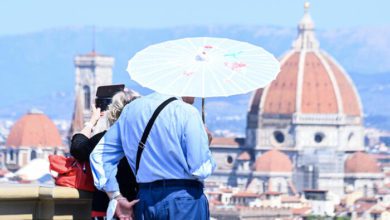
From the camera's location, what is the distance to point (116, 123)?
971 cm

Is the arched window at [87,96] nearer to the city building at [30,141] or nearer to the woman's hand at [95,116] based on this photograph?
the city building at [30,141]

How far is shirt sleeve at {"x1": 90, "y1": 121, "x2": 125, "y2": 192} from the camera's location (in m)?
9.62

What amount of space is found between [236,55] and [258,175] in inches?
4463

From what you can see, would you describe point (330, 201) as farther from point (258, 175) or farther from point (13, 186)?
point (13, 186)

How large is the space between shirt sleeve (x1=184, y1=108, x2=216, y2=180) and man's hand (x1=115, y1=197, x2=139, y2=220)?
33cm

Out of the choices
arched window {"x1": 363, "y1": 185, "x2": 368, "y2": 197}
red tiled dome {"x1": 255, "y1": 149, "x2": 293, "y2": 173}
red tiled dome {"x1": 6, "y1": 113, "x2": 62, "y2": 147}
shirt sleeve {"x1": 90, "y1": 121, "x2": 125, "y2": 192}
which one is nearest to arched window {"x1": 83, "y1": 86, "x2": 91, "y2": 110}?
red tiled dome {"x1": 6, "y1": 113, "x2": 62, "y2": 147}

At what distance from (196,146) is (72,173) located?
740 mm

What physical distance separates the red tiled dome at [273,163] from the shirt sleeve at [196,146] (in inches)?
4423

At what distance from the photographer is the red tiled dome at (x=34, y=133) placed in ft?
419

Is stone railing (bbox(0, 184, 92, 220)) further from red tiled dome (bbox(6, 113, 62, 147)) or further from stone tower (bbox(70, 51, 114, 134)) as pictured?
stone tower (bbox(70, 51, 114, 134))

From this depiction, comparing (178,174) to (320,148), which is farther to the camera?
(320,148)

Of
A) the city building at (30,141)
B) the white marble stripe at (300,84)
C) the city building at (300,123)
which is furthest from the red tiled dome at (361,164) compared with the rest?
the city building at (30,141)

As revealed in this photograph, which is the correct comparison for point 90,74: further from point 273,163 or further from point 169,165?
point 169,165

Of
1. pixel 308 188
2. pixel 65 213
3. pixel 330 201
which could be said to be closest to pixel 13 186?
pixel 65 213
